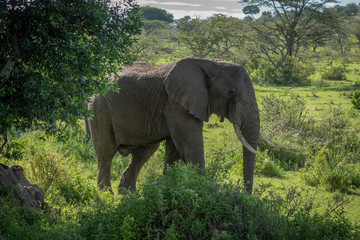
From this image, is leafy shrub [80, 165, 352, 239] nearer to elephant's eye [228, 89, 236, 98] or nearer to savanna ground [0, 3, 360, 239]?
savanna ground [0, 3, 360, 239]

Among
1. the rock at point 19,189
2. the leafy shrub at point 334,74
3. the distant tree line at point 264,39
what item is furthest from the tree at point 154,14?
the rock at point 19,189

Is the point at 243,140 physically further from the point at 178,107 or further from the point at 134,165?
the point at 134,165

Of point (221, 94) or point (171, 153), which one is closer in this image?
point (221, 94)

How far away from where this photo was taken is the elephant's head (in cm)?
683

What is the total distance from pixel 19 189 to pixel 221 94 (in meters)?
3.48

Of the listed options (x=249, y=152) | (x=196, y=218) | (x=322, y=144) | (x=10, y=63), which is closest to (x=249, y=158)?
(x=249, y=152)

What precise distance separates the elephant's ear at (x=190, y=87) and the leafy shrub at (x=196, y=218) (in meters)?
1.77

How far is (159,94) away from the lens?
23.9 feet

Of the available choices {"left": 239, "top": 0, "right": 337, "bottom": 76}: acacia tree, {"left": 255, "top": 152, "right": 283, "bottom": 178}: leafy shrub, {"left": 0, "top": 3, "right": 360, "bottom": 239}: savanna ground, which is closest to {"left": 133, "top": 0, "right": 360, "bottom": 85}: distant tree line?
{"left": 239, "top": 0, "right": 337, "bottom": 76}: acacia tree

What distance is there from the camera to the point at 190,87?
6.95m

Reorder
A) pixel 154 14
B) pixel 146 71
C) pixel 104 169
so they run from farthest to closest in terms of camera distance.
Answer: pixel 154 14
pixel 104 169
pixel 146 71

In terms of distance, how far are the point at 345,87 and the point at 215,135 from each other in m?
12.3

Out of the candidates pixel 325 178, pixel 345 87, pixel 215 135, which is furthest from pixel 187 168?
pixel 345 87

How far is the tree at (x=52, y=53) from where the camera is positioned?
17.1 feet
